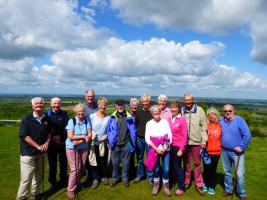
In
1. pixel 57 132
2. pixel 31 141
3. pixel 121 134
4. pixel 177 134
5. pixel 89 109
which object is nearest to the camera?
pixel 31 141

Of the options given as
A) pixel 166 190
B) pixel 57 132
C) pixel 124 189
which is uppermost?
pixel 57 132

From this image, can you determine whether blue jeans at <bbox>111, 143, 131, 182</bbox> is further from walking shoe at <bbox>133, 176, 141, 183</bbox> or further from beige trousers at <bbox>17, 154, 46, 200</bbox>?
beige trousers at <bbox>17, 154, 46, 200</bbox>

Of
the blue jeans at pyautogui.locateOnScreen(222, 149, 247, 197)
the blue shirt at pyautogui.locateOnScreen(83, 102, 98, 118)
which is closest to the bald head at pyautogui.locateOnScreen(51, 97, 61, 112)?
the blue shirt at pyautogui.locateOnScreen(83, 102, 98, 118)

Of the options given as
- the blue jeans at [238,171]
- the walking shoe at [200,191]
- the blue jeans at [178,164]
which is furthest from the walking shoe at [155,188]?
the blue jeans at [238,171]

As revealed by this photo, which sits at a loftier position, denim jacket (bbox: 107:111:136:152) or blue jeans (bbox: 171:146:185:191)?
denim jacket (bbox: 107:111:136:152)

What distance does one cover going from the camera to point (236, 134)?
626 centimetres

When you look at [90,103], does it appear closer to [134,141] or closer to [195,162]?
[134,141]

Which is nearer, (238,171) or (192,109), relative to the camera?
(238,171)

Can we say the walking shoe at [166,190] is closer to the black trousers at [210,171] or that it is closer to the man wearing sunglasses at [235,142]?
the black trousers at [210,171]

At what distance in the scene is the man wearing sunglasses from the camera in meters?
6.20

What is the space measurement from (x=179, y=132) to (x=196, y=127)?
47 cm

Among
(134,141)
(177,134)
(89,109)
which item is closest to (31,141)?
(89,109)

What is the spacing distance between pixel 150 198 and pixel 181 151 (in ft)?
4.65

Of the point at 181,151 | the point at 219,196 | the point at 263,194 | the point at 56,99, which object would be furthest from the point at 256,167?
the point at 56,99
